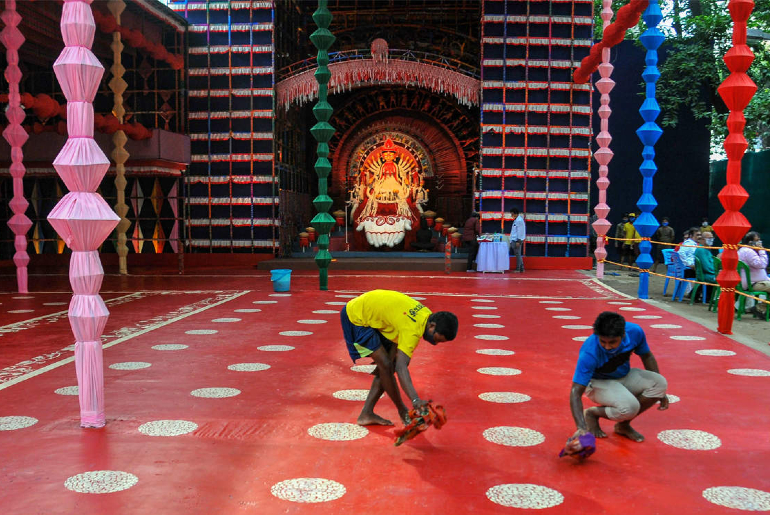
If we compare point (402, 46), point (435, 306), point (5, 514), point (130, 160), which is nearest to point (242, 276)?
point (130, 160)

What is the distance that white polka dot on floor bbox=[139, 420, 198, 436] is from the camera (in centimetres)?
351

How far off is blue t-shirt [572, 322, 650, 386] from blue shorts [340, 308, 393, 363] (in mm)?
1013

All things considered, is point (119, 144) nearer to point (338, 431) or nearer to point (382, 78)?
point (382, 78)

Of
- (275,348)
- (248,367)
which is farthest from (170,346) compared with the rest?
(248,367)

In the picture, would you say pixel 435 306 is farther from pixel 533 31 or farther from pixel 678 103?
pixel 678 103

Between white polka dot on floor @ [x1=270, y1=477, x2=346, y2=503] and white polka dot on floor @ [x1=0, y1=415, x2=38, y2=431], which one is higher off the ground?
white polka dot on floor @ [x1=0, y1=415, x2=38, y2=431]

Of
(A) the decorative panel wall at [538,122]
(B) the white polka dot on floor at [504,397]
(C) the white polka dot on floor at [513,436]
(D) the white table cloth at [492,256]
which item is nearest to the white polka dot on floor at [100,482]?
(C) the white polka dot on floor at [513,436]

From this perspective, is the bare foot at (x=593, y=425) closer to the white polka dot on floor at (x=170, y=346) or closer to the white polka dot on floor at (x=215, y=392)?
the white polka dot on floor at (x=215, y=392)

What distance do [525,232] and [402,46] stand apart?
20.5 ft

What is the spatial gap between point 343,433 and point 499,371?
1775mm

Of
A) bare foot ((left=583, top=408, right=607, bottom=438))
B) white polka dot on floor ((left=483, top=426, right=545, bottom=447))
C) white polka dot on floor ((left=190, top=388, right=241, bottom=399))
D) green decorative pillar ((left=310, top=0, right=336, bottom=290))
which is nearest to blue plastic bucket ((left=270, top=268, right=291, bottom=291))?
green decorative pillar ((left=310, top=0, right=336, bottom=290))

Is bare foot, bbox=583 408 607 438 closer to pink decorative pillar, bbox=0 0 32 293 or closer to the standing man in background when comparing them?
pink decorative pillar, bbox=0 0 32 293

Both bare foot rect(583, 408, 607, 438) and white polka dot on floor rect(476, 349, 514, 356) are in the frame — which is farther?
white polka dot on floor rect(476, 349, 514, 356)

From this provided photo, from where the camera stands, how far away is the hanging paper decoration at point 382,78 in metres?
14.2
